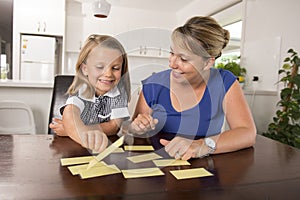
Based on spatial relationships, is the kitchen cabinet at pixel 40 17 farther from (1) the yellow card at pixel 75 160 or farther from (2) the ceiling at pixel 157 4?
(1) the yellow card at pixel 75 160

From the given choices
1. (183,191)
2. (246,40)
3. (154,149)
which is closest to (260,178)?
(183,191)

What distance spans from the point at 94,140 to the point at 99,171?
0.15 metres

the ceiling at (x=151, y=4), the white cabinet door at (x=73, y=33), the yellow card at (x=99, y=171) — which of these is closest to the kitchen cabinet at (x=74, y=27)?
the white cabinet door at (x=73, y=33)

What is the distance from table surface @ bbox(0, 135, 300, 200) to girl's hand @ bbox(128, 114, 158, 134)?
12 centimetres

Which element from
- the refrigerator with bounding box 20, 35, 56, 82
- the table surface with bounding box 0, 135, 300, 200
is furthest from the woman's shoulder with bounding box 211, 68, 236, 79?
the refrigerator with bounding box 20, 35, 56, 82

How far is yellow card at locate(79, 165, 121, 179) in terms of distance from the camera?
1.91 feet

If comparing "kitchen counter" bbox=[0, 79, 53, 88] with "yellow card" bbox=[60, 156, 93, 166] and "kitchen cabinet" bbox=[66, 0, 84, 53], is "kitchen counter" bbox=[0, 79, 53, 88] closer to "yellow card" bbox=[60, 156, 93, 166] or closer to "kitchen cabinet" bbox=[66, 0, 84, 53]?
"yellow card" bbox=[60, 156, 93, 166]

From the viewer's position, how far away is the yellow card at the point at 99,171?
0.58 m

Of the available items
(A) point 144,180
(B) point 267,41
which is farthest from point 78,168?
(B) point 267,41

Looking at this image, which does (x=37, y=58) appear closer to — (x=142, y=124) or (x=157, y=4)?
(x=157, y=4)

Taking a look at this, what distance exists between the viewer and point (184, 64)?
2.66ft

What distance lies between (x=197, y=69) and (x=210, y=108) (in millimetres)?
256

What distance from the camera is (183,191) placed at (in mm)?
527

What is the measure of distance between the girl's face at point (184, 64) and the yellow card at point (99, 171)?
35 centimetres
